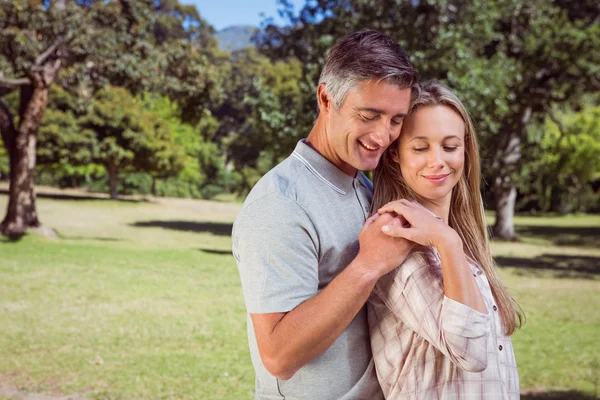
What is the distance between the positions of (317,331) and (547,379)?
594 centimetres

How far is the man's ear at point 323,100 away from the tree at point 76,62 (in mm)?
14446

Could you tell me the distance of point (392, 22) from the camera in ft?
55.2

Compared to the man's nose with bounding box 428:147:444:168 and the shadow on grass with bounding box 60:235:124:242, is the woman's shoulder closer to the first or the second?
the man's nose with bounding box 428:147:444:168

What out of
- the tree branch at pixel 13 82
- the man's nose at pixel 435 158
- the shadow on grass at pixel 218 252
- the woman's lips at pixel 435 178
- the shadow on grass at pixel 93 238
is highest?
the man's nose at pixel 435 158

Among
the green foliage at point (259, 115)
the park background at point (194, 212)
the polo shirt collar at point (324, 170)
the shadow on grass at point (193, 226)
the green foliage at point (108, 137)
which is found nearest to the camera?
the polo shirt collar at point (324, 170)

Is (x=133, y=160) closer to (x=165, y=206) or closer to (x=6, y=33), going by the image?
(x=165, y=206)

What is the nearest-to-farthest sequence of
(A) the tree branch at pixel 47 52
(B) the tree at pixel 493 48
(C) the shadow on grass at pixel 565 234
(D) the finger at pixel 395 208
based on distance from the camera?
(D) the finger at pixel 395 208
(A) the tree branch at pixel 47 52
(B) the tree at pixel 493 48
(C) the shadow on grass at pixel 565 234

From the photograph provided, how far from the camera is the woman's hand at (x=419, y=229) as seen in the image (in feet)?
5.83

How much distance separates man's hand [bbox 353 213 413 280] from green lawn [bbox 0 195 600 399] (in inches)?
185

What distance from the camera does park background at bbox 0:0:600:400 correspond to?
7.23 m

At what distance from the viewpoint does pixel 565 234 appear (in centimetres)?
2684

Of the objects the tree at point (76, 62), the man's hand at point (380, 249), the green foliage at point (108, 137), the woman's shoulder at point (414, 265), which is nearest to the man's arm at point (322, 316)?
the man's hand at point (380, 249)

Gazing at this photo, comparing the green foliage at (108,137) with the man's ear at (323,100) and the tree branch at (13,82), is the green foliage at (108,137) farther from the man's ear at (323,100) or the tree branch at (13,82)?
the man's ear at (323,100)

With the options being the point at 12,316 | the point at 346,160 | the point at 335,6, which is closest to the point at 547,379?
the point at 346,160
